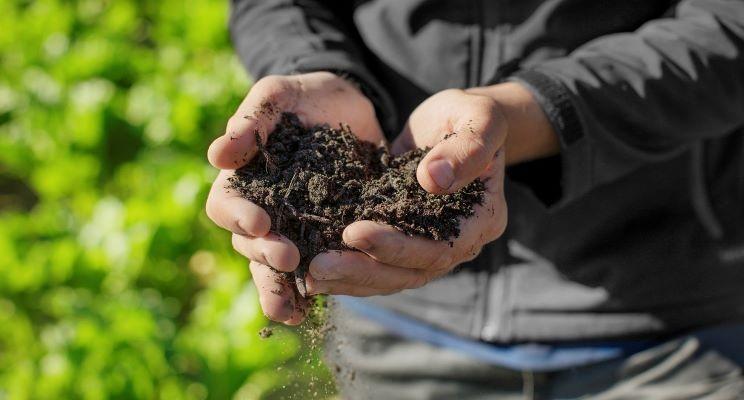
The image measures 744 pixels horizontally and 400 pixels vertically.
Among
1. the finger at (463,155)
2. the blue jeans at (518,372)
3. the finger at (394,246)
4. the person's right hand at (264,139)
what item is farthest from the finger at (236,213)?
the blue jeans at (518,372)

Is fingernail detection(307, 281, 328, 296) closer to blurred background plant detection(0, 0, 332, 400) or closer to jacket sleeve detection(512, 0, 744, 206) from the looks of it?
blurred background plant detection(0, 0, 332, 400)

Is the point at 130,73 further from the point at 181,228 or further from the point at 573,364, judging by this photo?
the point at 573,364

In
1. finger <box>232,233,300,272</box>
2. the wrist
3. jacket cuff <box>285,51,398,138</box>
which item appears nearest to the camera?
finger <box>232,233,300,272</box>

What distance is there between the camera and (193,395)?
2271 millimetres

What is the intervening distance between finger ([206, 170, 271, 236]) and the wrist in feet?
1.28

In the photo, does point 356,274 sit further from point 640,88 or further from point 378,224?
point 640,88

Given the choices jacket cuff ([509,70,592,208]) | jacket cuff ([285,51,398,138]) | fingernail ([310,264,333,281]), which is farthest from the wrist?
fingernail ([310,264,333,281])

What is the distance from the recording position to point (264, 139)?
3.94 feet

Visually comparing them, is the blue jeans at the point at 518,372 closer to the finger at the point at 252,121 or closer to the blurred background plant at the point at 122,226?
the blurred background plant at the point at 122,226

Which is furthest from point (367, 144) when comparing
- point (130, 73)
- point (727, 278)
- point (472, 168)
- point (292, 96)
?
point (130, 73)

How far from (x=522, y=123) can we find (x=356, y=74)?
32cm

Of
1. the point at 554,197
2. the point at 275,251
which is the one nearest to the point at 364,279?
the point at 275,251

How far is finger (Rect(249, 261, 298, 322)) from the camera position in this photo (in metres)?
1.08

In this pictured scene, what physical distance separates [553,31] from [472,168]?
44 cm
